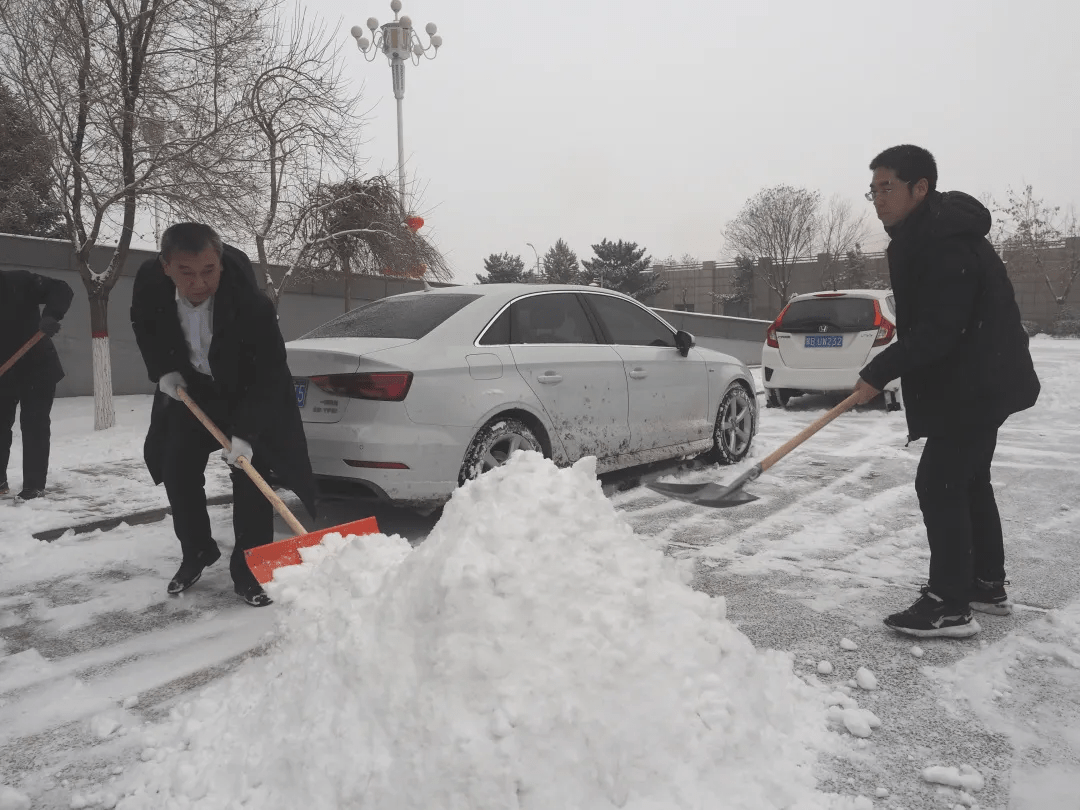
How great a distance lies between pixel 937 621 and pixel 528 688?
195cm

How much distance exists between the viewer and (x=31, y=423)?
554 cm

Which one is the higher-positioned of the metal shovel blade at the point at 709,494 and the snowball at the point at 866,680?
the metal shovel blade at the point at 709,494

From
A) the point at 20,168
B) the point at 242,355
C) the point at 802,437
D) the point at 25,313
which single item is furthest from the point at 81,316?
the point at 802,437

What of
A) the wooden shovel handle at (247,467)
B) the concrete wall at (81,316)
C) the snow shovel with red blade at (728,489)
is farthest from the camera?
the concrete wall at (81,316)

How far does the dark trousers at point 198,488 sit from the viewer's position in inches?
141

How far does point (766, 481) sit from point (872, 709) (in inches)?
144

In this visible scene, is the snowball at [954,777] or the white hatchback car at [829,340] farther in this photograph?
the white hatchback car at [829,340]

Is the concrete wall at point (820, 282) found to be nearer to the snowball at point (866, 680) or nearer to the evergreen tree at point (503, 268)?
the evergreen tree at point (503, 268)

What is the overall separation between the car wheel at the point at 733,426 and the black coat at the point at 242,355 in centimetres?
380

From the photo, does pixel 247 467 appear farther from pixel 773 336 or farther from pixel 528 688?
pixel 773 336

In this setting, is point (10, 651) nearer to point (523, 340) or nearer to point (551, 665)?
point (551, 665)

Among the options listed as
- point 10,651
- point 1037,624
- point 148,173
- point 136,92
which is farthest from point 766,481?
point 136,92

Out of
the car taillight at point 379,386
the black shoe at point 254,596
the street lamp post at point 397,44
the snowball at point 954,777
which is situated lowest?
the snowball at point 954,777

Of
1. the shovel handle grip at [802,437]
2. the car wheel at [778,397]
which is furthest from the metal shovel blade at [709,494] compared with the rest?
the car wheel at [778,397]
